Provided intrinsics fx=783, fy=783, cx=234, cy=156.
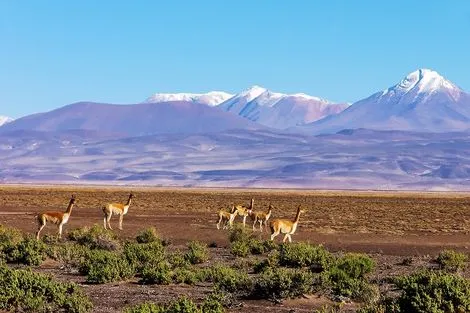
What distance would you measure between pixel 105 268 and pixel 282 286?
4307 mm

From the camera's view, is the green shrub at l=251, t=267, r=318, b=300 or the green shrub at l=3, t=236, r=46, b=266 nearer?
the green shrub at l=251, t=267, r=318, b=300

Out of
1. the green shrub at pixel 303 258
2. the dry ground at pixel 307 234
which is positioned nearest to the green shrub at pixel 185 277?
the dry ground at pixel 307 234

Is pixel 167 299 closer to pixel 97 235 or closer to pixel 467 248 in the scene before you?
pixel 97 235

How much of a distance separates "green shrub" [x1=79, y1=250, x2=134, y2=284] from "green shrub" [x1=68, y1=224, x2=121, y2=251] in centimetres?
453

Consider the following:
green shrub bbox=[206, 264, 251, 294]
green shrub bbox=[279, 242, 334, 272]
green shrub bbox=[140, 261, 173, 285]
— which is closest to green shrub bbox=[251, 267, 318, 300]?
green shrub bbox=[206, 264, 251, 294]

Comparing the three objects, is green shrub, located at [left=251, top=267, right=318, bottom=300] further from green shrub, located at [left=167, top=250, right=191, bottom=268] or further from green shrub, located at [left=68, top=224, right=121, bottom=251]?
green shrub, located at [left=68, top=224, right=121, bottom=251]

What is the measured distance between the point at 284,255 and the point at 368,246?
8.73 m

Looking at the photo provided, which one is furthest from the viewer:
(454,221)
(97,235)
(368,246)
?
(454,221)

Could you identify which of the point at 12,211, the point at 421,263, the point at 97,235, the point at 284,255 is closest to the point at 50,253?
the point at 97,235

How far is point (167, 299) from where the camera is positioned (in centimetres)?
1430

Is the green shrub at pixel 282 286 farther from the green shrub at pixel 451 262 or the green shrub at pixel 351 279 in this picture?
the green shrub at pixel 451 262

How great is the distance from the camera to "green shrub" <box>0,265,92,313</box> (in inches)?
493

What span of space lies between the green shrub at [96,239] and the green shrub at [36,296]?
9385mm

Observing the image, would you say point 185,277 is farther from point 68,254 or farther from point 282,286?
point 68,254
